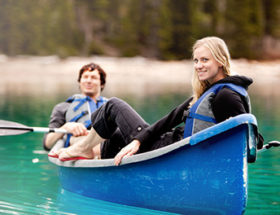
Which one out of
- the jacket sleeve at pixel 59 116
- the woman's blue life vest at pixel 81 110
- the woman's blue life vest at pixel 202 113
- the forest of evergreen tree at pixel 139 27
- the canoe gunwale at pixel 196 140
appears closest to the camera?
the canoe gunwale at pixel 196 140

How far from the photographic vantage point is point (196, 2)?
50.9 m

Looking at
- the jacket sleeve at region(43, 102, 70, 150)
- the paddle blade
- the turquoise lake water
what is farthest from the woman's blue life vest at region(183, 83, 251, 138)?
the paddle blade

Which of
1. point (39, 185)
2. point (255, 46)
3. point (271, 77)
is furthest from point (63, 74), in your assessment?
point (39, 185)

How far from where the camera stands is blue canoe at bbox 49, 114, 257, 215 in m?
3.43

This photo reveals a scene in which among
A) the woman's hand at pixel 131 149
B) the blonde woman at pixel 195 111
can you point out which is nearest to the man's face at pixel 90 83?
the blonde woman at pixel 195 111

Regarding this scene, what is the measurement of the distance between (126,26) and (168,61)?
931 cm

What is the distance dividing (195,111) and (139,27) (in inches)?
1841

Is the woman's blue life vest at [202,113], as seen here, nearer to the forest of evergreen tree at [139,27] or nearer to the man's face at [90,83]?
the man's face at [90,83]

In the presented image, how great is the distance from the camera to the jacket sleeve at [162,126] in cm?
396

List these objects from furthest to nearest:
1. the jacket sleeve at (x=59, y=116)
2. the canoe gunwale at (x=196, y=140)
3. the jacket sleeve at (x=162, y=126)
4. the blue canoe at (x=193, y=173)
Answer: the jacket sleeve at (x=59, y=116), the jacket sleeve at (x=162, y=126), the blue canoe at (x=193, y=173), the canoe gunwale at (x=196, y=140)

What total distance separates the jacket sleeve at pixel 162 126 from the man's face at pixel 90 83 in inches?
59.4

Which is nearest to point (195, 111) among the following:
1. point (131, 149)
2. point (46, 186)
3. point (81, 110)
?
point (131, 149)

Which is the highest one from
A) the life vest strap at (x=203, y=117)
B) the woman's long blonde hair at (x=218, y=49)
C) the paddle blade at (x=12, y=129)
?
the woman's long blonde hair at (x=218, y=49)

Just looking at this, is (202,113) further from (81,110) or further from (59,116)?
(59,116)
